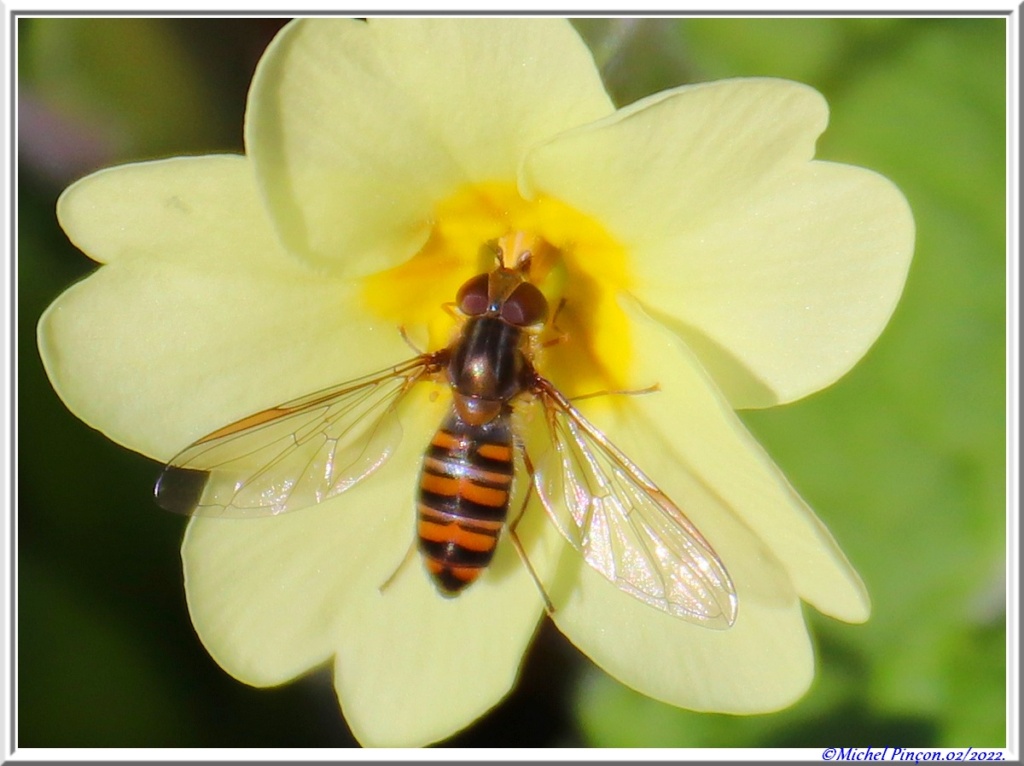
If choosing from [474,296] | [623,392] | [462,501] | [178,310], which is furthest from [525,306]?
[178,310]

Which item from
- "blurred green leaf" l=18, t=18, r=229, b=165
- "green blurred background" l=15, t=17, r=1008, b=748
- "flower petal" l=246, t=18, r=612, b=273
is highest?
"flower petal" l=246, t=18, r=612, b=273

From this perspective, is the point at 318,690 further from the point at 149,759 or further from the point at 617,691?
the point at 617,691

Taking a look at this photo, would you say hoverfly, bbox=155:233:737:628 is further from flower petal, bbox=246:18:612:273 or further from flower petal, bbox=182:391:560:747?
flower petal, bbox=246:18:612:273

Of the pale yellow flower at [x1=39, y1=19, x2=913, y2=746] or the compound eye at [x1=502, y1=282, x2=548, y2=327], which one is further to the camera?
the compound eye at [x1=502, y1=282, x2=548, y2=327]

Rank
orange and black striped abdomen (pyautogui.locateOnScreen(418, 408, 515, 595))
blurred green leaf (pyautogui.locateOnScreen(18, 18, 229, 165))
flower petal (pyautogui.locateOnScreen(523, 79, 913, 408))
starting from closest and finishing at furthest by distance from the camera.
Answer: flower petal (pyautogui.locateOnScreen(523, 79, 913, 408)) → orange and black striped abdomen (pyautogui.locateOnScreen(418, 408, 515, 595)) → blurred green leaf (pyautogui.locateOnScreen(18, 18, 229, 165))

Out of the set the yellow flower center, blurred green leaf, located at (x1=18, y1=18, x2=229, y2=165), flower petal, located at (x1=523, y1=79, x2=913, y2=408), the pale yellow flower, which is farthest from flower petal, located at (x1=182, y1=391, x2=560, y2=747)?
blurred green leaf, located at (x1=18, y1=18, x2=229, y2=165)

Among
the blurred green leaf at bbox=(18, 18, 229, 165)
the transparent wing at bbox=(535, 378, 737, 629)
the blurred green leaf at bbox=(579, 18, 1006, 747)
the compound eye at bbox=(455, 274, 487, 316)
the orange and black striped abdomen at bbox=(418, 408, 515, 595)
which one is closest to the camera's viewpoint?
the transparent wing at bbox=(535, 378, 737, 629)

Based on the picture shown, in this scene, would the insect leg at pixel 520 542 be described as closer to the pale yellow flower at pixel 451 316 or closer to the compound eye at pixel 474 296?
the pale yellow flower at pixel 451 316
